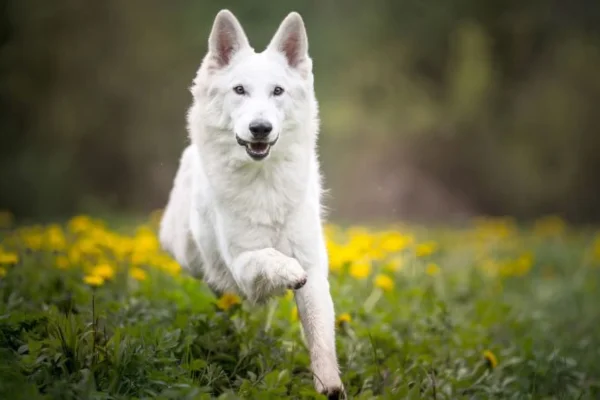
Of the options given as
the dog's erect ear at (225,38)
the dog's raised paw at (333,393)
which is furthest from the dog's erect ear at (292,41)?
the dog's raised paw at (333,393)

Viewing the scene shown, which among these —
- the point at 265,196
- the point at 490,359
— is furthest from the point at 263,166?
the point at 490,359

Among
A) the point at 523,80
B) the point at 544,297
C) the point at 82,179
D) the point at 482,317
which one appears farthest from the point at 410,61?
the point at 482,317

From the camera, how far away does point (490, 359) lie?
13.7 ft

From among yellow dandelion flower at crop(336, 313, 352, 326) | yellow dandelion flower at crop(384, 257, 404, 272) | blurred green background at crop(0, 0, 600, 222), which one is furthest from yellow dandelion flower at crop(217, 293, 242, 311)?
blurred green background at crop(0, 0, 600, 222)

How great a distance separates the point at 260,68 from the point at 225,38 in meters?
0.34

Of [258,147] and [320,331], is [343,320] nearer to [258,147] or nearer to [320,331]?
[320,331]

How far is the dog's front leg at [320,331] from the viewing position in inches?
130

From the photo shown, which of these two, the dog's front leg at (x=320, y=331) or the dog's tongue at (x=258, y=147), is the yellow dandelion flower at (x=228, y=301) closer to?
the dog's front leg at (x=320, y=331)

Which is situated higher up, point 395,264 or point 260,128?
point 260,128

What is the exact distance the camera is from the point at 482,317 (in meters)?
5.38

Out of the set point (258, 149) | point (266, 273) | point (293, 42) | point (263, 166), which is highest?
point (293, 42)

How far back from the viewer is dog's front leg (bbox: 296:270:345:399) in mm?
3309

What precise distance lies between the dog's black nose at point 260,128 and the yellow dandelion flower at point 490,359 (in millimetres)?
1935

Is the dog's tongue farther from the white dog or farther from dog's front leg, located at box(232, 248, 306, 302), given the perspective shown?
dog's front leg, located at box(232, 248, 306, 302)
